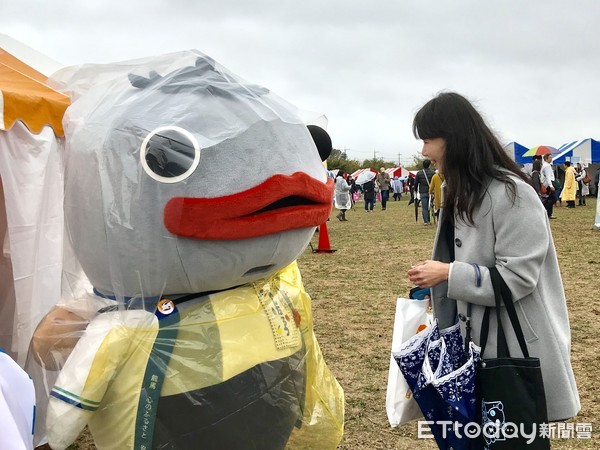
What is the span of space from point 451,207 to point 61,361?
5.08 feet

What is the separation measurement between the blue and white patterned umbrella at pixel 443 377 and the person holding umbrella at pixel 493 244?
8cm

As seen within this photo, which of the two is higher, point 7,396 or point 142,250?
point 142,250

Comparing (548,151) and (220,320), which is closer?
(220,320)

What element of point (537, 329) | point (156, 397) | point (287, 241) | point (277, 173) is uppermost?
point (277, 173)

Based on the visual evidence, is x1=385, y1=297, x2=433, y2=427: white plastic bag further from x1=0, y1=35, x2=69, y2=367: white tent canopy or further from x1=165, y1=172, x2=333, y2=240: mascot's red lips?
x1=0, y1=35, x2=69, y2=367: white tent canopy

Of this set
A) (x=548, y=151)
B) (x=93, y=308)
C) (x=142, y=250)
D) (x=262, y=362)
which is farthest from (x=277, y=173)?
(x=548, y=151)

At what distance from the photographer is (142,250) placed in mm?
1979

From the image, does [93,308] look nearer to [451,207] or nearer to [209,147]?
[209,147]

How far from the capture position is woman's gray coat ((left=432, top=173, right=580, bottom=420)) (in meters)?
1.93

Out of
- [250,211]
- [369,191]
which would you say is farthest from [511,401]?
[369,191]

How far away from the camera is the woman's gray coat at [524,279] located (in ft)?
6.32

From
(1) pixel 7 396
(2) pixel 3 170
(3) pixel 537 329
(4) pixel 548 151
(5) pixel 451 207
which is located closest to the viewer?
(1) pixel 7 396

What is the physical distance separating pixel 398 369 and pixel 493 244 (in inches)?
26.2

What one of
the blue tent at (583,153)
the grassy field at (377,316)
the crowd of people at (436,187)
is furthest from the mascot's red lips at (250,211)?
the blue tent at (583,153)
